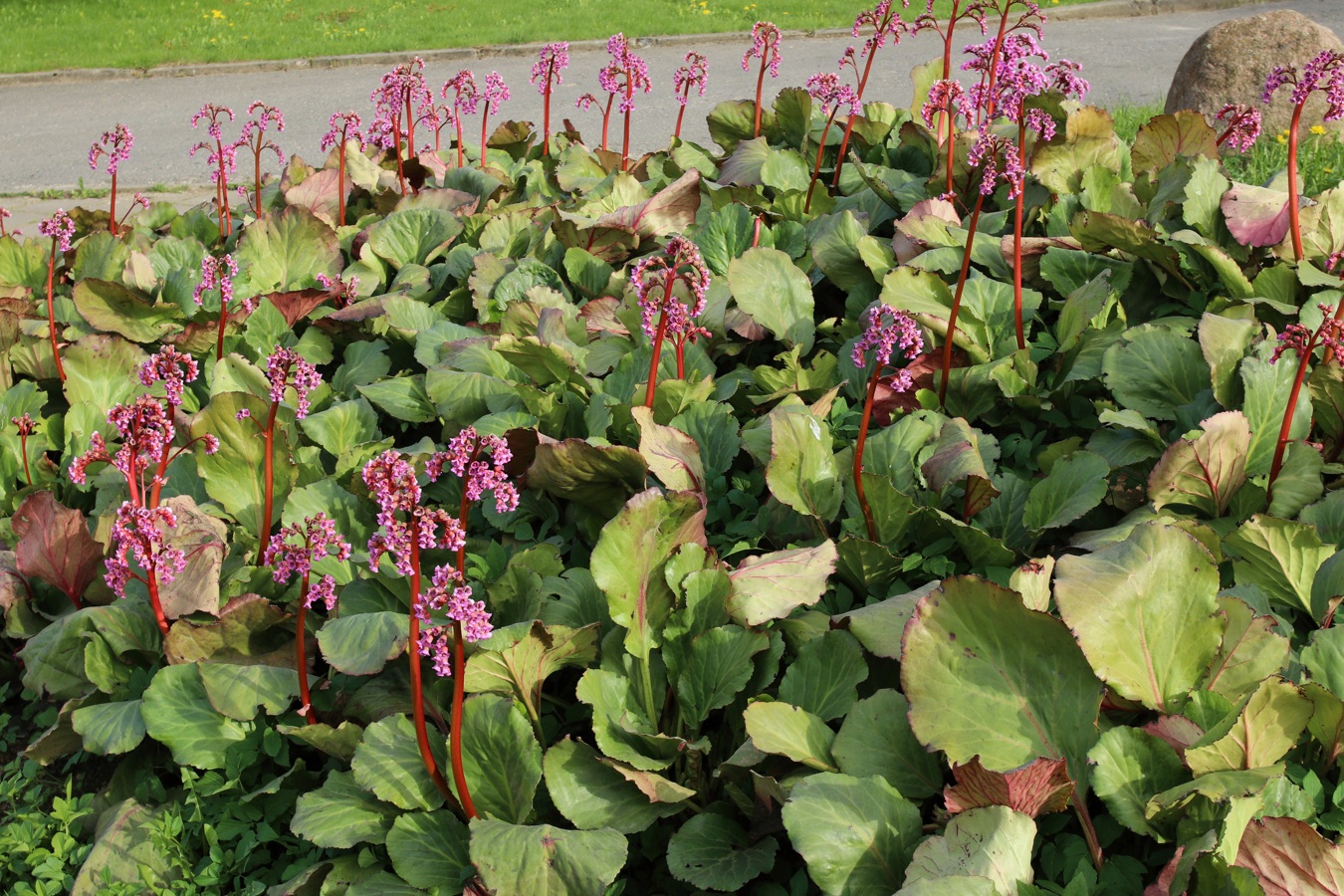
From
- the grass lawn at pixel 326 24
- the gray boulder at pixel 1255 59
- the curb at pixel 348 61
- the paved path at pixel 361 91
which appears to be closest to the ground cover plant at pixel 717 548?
the gray boulder at pixel 1255 59

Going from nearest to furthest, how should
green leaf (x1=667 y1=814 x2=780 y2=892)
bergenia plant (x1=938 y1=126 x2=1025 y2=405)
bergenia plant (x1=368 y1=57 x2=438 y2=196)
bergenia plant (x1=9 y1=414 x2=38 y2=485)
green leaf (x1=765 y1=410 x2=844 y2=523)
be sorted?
green leaf (x1=667 y1=814 x2=780 y2=892), green leaf (x1=765 y1=410 x2=844 y2=523), bergenia plant (x1=938 y1=126 x2=1025 y2=405), bergenia plant (x1=9 y1=414 x2=38 y2=485), bergenia plant (x1=368 y1=57 x2=438 y2=196)

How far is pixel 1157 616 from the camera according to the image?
191cm

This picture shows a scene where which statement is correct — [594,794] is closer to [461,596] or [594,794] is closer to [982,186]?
[461,596]

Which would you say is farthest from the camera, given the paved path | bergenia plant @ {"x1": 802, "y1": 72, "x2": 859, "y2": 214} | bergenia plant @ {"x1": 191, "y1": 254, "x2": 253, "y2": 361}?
the paved path

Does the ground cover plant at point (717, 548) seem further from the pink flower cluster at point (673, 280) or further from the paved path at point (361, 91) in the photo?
the paved path at point (361, 91)

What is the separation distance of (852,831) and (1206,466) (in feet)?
3.43

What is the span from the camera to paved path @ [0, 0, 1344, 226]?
934 centimetres

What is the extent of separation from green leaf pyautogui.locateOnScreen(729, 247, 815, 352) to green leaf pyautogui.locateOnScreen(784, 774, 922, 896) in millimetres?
1458

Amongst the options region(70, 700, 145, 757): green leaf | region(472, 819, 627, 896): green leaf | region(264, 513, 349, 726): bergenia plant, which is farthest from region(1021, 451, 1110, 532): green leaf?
region(70, 700, 145, 757): green leaf

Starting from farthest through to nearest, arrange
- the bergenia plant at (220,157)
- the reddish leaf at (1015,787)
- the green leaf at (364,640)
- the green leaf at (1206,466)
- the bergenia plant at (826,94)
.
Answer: the bergenia plant at (220,157) < the bergenia plant at (826,94) < the green leaf at (1206,466) < the green leaf at (364,640) < the reddish leaf at (1015,787)

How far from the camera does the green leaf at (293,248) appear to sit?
3.65 m

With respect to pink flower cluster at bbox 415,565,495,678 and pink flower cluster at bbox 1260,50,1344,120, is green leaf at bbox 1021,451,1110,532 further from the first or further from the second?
pink flower cluster at bbox 415,565,495,678

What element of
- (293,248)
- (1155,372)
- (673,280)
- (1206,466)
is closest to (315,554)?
(673,280)

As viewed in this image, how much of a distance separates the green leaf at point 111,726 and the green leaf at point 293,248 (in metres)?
1.64
